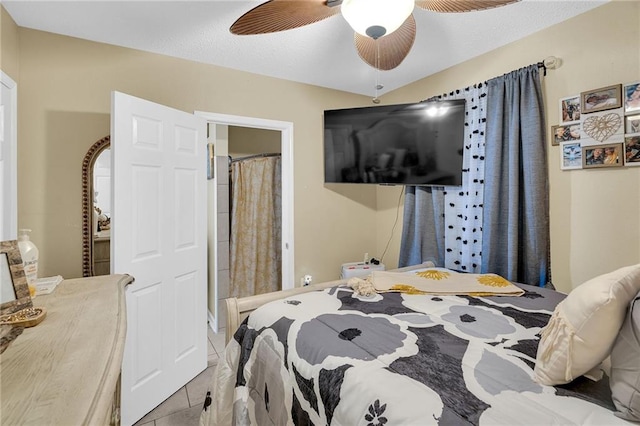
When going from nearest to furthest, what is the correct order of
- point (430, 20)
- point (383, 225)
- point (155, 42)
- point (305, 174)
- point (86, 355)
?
1. point (86, 355)
2. point (430, 20)
3. point (155, 42)
4. point (305, 174)
5. point (383, 225)

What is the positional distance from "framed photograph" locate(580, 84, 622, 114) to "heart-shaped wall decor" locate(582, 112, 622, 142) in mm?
52

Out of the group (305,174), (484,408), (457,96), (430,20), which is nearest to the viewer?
Result: (484,408)

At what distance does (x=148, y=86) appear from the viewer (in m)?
2.42

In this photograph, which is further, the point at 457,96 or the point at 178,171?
the point at 457,96

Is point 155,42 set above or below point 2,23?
above

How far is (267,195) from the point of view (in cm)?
375

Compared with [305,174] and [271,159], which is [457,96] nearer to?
[305,174]

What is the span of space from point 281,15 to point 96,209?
1839mm

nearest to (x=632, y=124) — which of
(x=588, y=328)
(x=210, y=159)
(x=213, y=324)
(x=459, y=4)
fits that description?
(x=459, y=4)

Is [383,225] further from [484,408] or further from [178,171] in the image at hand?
[484,408]

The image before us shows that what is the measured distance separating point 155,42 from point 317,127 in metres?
1.56

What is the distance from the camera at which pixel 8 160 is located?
1822mm

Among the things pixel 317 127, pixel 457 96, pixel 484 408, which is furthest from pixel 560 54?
pixel 484 408

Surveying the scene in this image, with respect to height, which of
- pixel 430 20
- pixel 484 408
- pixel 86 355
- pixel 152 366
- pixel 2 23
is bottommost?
pixel 152 366
